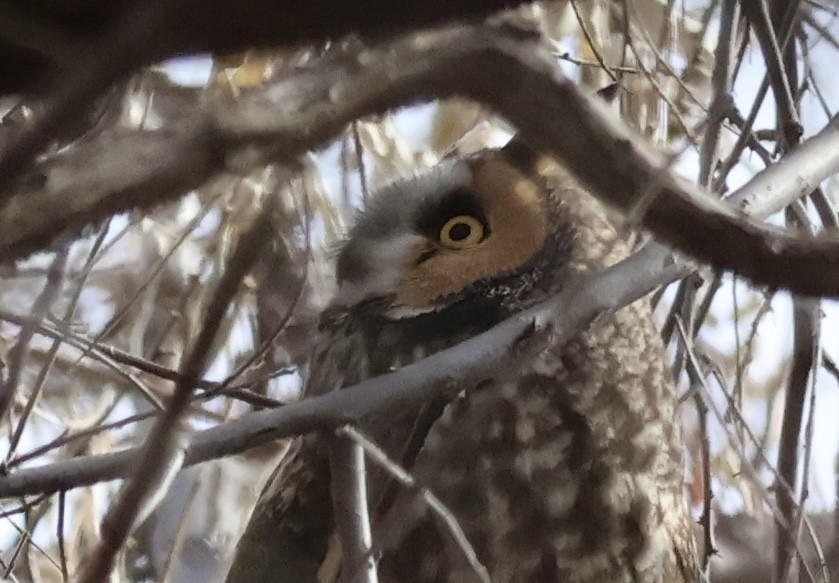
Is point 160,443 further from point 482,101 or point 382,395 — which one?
point 382,395

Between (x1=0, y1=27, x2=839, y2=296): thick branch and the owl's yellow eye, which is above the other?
the owl's yellow eye

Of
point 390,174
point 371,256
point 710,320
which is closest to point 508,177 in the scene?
point 371,256

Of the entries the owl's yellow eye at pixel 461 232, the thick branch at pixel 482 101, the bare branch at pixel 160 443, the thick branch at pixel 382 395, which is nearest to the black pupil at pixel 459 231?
the owl's yellow eye at pixel 461 232

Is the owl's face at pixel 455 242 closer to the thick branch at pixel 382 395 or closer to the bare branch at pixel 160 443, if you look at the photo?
the thick branch at pixel 382 395

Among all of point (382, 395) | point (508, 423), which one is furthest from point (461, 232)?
point (382, 395)

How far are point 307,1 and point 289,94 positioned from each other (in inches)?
2.0

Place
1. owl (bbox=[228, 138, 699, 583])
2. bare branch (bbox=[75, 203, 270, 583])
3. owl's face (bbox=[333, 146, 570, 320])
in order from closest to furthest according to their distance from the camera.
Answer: bare branch (bbox=[75, 203, 270, 583]) < owl (bbox=[228, 138, 699, 583]) < owl's face (bbox=[333, 146, 570, 320])

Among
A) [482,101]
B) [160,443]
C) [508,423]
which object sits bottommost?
[160,443]

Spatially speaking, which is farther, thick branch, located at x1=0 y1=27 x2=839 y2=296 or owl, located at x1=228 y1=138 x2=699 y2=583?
owl, located at x1=228 y1=138 x2=699 y2=583

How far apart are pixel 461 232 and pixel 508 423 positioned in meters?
0.32

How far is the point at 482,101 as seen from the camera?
1.67 feet

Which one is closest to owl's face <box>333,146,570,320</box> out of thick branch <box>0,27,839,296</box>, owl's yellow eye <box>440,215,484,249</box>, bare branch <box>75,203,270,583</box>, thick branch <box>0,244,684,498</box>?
owl's yellow eye <box>440,215,484,249</box>

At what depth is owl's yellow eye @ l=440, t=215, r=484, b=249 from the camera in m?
1.71

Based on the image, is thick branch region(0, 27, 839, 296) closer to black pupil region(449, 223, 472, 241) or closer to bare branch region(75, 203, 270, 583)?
bare branch region(75, 203, 270, 583)
